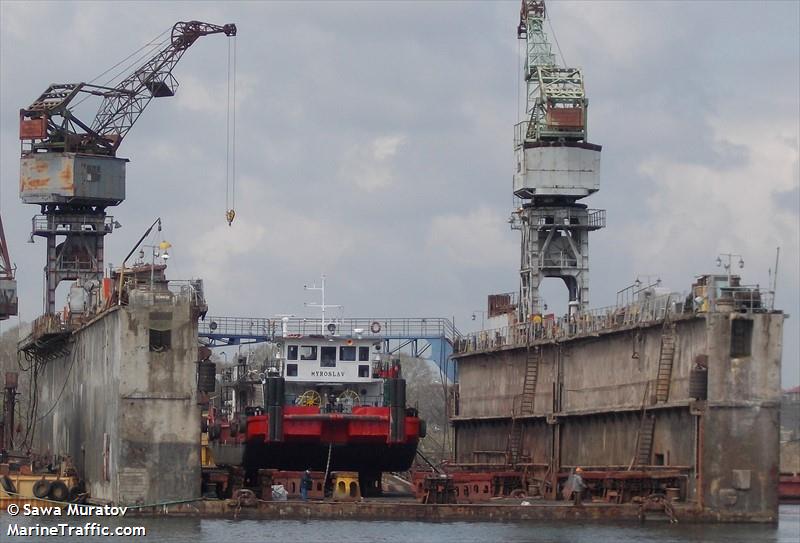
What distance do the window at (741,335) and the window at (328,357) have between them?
64.2ft

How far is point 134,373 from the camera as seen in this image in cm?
5534

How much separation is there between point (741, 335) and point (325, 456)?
1702cm

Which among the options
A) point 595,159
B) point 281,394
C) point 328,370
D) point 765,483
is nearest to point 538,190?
point 595,159

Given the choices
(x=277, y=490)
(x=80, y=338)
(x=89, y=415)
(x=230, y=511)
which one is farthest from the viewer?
(x=80, y=338)

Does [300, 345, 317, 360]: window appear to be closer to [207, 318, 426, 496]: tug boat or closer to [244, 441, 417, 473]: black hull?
[207, 318, 426, 496]: tug boat

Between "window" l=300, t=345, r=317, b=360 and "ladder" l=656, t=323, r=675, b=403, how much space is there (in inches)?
609

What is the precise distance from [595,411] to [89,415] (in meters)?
17.8

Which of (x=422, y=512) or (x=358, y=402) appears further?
(x=358, y=402)

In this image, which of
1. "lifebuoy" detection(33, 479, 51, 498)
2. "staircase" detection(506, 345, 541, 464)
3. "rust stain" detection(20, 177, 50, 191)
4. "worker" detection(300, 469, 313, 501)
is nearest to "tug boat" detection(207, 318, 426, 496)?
"worker" detection(300, 469, 313, 501)

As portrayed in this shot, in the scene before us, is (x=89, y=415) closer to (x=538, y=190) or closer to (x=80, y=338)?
(x=80, y=338)

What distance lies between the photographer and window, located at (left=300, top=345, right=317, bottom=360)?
7138 cm

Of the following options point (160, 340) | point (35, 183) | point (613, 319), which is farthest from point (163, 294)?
point (35, 183)

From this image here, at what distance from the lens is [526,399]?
76.0 meters

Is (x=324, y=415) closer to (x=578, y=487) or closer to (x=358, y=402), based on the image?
(x=358, y=402)
